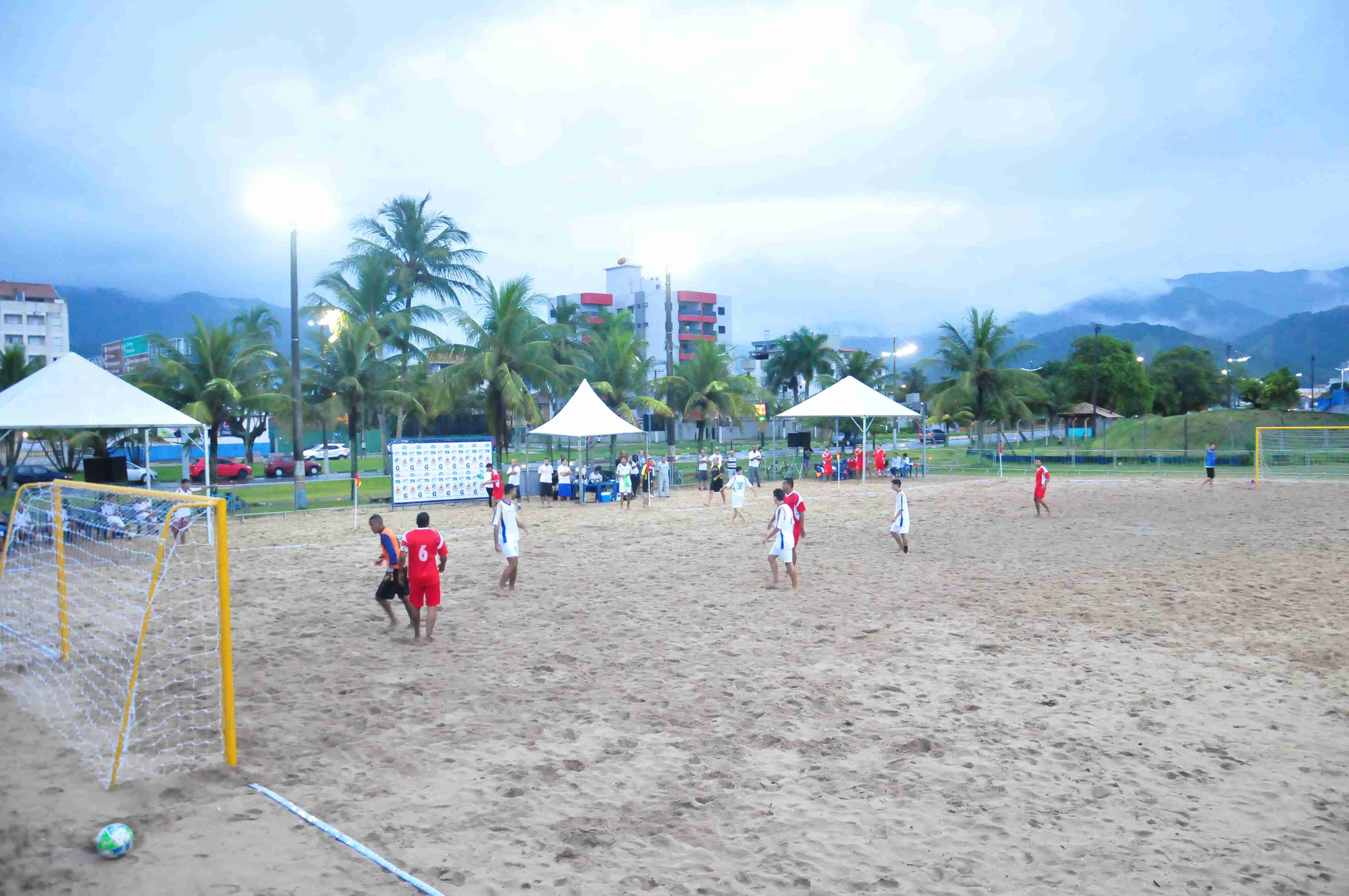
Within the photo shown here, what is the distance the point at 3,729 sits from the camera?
21.3 ft

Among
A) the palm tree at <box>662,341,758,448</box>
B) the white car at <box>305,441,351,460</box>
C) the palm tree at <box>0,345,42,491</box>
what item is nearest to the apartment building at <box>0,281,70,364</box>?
the white car at <box>305,441,351,460</box>

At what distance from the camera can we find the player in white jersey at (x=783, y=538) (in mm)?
11422

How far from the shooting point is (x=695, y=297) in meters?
89.9

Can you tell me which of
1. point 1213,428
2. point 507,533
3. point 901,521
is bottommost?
point 901,521

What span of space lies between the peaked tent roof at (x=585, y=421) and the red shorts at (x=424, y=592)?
1470cm

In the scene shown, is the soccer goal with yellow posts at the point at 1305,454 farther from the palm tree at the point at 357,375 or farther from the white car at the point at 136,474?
the white car at the point at 136,474

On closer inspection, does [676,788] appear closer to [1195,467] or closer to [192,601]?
[192,601]

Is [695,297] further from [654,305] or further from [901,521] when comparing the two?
[901,521]

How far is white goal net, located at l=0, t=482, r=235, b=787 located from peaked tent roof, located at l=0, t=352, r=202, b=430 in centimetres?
295

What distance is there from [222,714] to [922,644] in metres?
6.38

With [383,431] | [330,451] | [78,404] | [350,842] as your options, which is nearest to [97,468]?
[78,404]

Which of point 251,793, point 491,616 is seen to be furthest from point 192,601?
point 251,793

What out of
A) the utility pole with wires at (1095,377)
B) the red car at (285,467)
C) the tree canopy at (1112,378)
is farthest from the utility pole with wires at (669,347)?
the tree canopy at (1112,378)

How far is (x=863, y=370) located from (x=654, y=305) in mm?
40295
